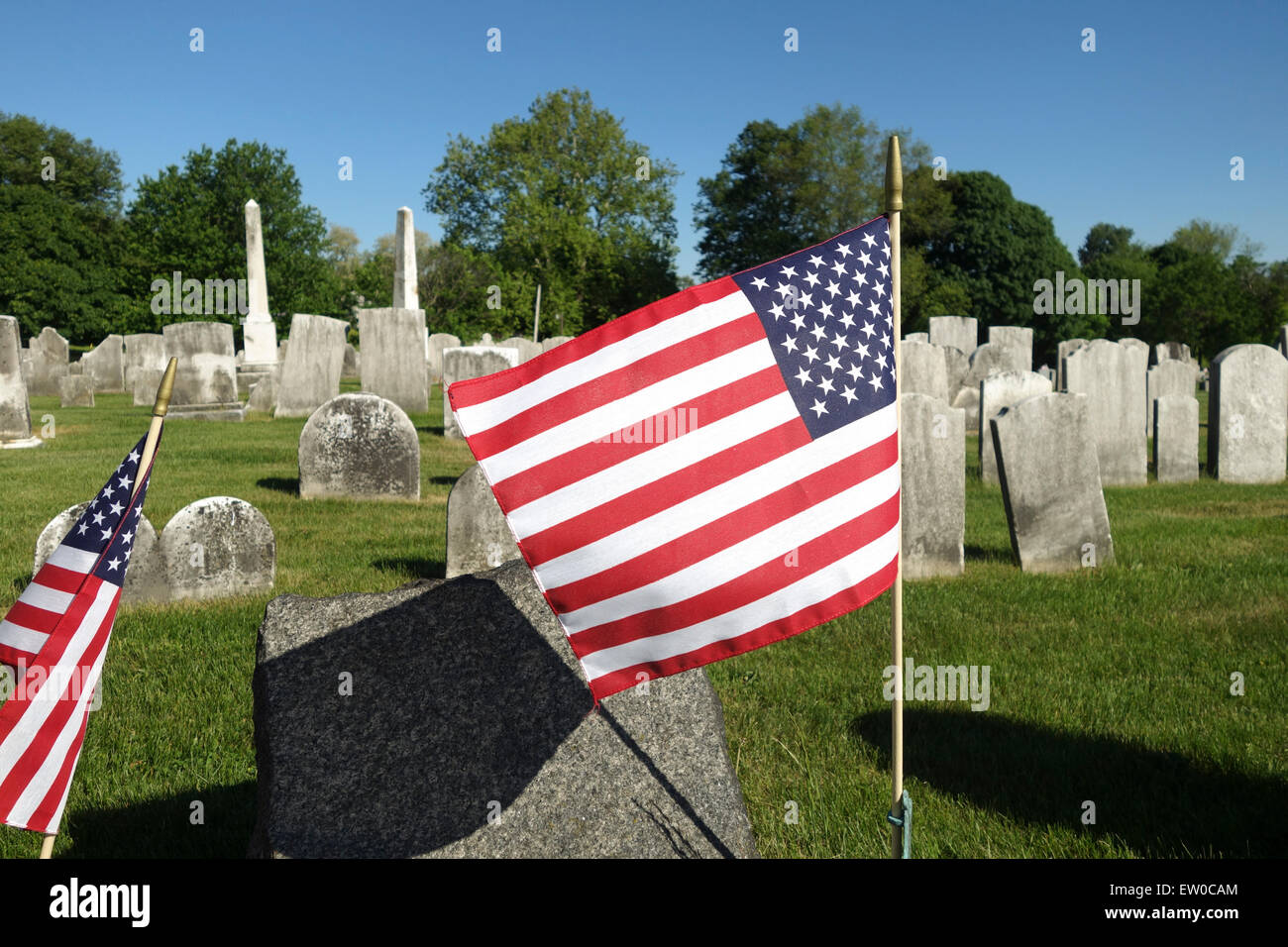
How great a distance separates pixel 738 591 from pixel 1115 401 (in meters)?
11.7

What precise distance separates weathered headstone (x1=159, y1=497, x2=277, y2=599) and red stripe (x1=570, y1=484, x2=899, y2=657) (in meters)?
5.05

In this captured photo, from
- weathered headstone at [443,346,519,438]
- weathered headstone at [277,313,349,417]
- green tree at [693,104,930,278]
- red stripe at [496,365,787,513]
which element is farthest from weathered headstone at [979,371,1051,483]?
green tree at [693,104,930,278]

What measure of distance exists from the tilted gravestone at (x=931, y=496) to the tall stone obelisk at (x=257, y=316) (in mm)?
18611

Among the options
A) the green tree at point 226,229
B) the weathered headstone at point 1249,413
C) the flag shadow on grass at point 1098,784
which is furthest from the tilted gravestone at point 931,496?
the green tree at point 226,229

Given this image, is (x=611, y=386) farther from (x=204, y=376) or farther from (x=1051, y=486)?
(x=204, y=376)

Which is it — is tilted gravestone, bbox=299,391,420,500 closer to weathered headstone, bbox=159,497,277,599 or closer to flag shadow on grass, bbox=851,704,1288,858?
weathered headstone, bbox=159,497,277,599

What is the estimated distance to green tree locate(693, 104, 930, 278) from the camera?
4681 cm

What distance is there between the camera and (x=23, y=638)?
8.60 ft

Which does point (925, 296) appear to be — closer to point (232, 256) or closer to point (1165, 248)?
point (1165, 248)

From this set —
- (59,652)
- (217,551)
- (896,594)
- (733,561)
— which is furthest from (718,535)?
(217,551)

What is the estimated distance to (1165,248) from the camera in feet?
205

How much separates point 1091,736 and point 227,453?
1214 cm

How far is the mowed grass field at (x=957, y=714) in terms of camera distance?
354 cm
